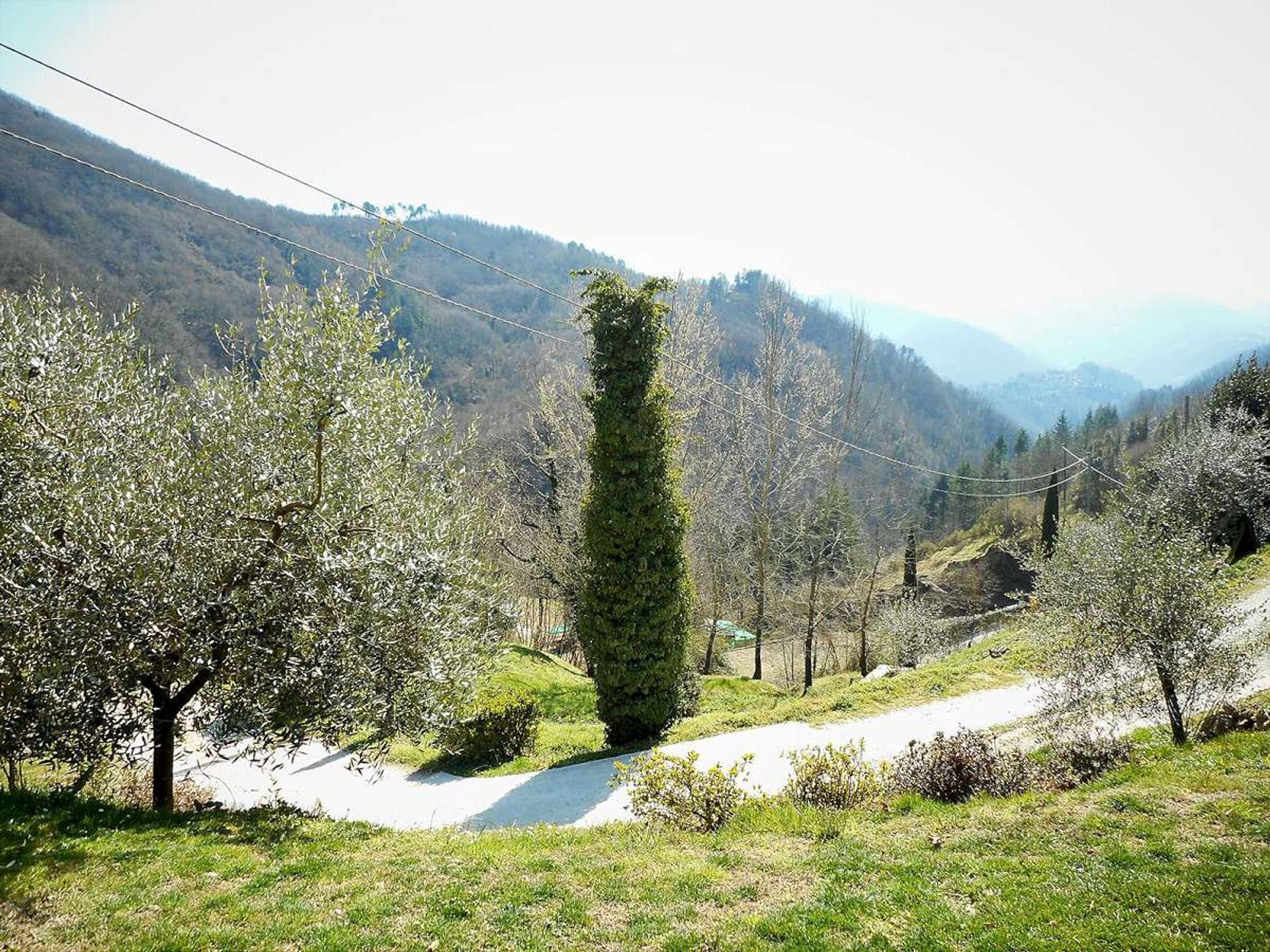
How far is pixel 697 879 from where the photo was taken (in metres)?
5.71

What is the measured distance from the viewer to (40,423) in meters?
6.71

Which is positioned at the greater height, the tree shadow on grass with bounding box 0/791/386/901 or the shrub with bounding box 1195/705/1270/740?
the shrub with bounding box 1195/705/1270/740

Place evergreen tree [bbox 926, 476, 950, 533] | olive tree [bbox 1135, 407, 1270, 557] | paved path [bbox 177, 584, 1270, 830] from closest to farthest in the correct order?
1. paved path [bbox 177, 584, 1270, 830]
2. olive tree [bbox 1135, 407, 1270, 557]
3. evergreen tree [bbox 926, 476, 950, 533]

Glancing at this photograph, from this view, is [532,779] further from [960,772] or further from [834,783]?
[960,772]

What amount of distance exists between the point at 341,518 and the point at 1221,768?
377 inches

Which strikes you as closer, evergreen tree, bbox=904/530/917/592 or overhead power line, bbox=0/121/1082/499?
overhead power line, bbox=0/121/1082/499

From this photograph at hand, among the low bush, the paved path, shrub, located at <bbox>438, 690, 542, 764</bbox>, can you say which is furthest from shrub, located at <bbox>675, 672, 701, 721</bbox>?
the low bush

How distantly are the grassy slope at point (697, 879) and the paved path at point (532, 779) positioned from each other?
1927 mm

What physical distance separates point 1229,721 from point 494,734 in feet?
36.9

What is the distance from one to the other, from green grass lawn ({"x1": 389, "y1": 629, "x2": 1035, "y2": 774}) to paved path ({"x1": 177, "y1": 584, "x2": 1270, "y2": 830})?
45cm

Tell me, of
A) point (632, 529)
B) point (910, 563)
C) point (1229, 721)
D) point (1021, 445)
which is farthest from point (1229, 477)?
point (1021, 445)

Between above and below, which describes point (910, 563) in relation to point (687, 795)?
below

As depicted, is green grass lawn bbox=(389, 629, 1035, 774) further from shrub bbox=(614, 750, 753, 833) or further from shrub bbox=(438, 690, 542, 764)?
shrub bbox=(614, 750, 753, 833)

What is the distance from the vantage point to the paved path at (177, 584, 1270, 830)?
9.59 metres
